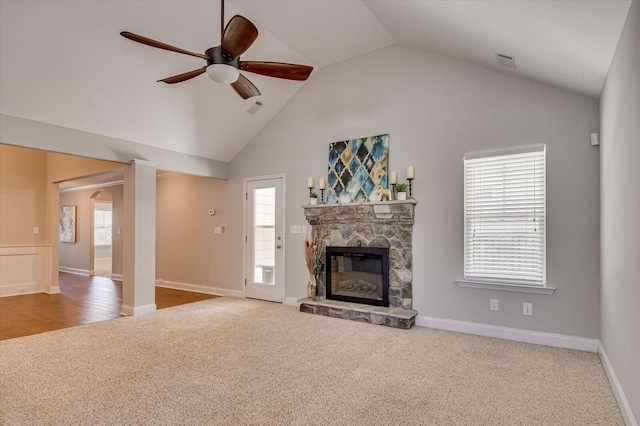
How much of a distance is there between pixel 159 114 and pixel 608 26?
4.79 m

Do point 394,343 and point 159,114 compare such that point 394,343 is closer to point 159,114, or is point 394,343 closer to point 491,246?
point 491,246

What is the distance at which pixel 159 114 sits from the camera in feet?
16.0

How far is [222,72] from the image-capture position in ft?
9.64

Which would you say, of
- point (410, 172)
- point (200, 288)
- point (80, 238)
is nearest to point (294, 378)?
point (410, 172)

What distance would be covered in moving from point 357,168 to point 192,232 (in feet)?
12.6

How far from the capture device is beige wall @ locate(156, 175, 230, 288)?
668 centimetres

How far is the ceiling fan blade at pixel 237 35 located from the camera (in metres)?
2.54

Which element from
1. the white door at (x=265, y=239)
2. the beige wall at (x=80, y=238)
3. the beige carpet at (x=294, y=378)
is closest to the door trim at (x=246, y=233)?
the white door at (x=265, y=239)

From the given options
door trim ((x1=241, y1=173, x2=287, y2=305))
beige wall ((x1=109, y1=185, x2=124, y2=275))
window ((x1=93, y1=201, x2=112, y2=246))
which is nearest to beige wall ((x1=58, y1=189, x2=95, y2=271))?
beige wall ((x1=109, y1=185, x2=124, y2=275))

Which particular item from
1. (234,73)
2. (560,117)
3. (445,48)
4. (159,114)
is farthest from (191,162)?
(560,117)

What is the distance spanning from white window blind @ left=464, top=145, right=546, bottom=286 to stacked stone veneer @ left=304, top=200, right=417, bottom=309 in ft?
2.39

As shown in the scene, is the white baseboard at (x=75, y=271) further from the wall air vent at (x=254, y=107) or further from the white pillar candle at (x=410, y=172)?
the white pillar candle at (x=410, y=172)

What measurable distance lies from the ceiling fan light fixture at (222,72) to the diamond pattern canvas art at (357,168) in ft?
7.89

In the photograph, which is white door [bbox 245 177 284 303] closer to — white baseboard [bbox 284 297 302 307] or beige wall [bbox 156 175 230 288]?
white baseboard [bbox 284 297 302 307]
